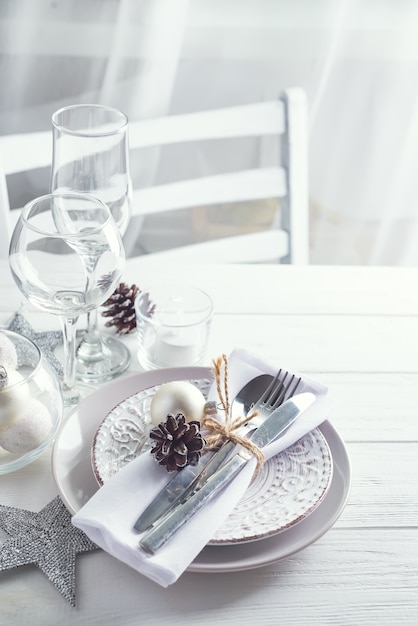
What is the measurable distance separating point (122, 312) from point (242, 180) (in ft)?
1.69

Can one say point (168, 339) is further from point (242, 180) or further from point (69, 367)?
point (242, 180)

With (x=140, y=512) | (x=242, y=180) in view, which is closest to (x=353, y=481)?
(x=140, y=512)

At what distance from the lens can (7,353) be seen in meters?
0.72

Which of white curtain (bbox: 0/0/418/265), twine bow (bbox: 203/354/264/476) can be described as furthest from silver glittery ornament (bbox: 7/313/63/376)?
white curtain (bbox: 0/0/418/265)

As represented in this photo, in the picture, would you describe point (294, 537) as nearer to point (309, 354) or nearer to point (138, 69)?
point (309, 354)

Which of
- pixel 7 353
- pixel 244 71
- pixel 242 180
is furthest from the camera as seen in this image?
pixel 244 71

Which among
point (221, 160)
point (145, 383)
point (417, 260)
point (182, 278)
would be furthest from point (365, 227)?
point (145, 383)

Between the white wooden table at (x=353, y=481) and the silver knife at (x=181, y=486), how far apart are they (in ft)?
0.15

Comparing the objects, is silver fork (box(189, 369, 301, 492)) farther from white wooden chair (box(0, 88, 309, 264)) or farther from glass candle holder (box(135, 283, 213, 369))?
white wooden chair (box(0, 88, 309, 264))

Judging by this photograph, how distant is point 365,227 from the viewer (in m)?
2.10

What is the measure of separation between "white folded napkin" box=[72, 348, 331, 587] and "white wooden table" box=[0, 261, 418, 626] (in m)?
0.04

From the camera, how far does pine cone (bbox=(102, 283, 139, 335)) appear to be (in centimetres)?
93

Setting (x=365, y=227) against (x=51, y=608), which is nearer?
(x=51, y=608)

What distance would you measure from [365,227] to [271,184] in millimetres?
789
